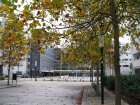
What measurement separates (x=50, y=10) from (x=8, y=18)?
3.50ft

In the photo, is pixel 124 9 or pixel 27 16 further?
pixel 124 9

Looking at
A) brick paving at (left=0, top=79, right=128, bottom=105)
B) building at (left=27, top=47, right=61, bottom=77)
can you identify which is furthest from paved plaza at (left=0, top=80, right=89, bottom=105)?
building at (left=27, top=47, right=61, bottom=77)

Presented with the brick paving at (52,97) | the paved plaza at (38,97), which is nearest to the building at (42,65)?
the paved plaza at (38,97)

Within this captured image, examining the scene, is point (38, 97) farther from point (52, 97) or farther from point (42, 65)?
point (42, 65)

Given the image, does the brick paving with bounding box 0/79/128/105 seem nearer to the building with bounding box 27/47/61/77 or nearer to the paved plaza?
the paved plaza

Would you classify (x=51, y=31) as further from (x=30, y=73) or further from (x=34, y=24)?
(x=30, y=73)

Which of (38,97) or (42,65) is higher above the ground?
(42,65)

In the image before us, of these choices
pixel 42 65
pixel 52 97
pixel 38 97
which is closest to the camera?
pixel 38 97

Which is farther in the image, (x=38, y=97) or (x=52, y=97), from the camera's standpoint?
(x=52, y=97)

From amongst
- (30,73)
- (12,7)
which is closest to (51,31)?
(12,7)

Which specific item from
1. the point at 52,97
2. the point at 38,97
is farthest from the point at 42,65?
the point at 38,97

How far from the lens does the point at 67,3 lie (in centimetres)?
1031

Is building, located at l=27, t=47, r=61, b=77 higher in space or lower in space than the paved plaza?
higher

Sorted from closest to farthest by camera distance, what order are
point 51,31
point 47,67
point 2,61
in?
point 51,31 < point 2,61 < point 47,67
